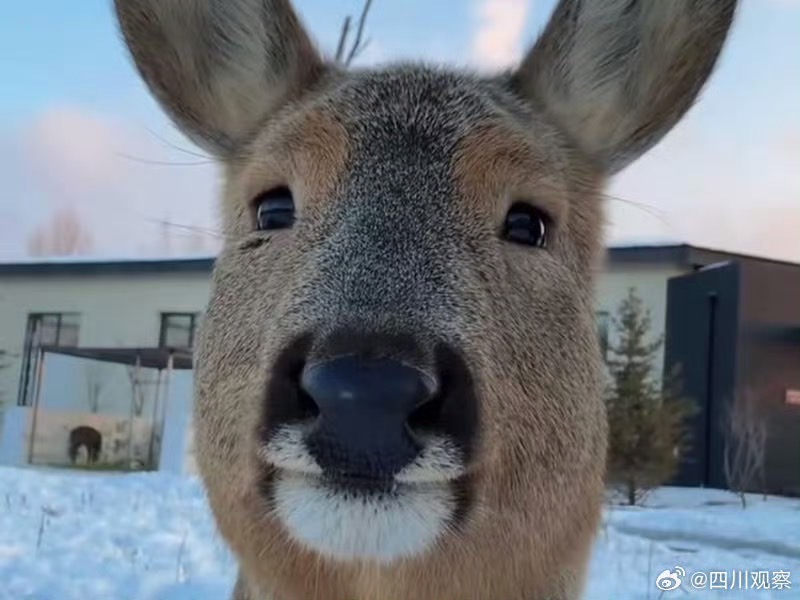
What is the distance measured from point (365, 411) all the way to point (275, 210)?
155 cm

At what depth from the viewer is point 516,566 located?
3773 millimetres

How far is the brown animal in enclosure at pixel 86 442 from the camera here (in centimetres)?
3081

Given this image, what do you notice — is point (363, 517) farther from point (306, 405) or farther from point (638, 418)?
point (638, 418)

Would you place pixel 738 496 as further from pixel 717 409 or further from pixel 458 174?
pixel 458 174

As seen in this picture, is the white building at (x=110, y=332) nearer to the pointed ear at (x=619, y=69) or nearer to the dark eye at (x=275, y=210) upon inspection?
the pointed ear at (x=619, y=69)

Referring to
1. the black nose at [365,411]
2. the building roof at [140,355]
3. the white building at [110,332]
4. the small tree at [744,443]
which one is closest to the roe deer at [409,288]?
the black nose at [365,411]

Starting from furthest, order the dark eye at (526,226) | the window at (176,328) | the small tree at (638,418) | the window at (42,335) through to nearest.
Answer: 1. the window at (42,335)
2. the window at (176,328)
3. the small tree at (638,418)
4. the dark eye at (526,226)

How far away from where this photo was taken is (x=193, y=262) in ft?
129

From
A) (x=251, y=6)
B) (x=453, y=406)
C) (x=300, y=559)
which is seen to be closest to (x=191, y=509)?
(x=251, y=6)

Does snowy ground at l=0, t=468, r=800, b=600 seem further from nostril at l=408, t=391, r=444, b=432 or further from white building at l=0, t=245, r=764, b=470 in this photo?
white building at l=0, t=245, r=764, b=470

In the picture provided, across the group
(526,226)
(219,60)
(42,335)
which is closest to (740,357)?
(42,335)

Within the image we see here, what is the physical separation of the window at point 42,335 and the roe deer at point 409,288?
38516 mm

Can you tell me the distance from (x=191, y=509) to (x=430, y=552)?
10.5 meters

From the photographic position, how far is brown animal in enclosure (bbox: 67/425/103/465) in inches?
1213
